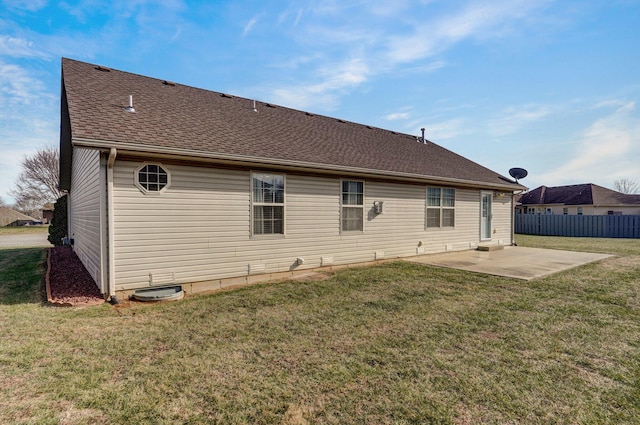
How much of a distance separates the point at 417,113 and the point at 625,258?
9168mm

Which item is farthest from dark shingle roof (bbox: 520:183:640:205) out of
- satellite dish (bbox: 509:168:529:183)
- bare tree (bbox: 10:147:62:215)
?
bare tree (bbox: 10:147:62:215)

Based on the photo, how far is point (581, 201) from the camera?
29250 millimetres

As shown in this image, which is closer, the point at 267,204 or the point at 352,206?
the point at 267,204

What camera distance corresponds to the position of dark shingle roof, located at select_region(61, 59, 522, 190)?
18.9 ft

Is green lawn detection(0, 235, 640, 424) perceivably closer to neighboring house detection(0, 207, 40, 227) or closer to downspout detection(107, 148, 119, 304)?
downspout detection(107, 148, 119, 304)

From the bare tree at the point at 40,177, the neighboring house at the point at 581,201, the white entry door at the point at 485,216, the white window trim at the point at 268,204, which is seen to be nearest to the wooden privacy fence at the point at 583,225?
the neighboring house at the point at 581,201

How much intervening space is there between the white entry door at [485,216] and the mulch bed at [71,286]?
12.7 metres

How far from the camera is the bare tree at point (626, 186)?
6288 centimetres

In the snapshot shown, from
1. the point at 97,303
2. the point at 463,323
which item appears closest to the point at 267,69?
the point at 97,303

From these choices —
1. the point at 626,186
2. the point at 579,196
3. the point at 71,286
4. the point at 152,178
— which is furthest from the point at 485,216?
the point at 626,186

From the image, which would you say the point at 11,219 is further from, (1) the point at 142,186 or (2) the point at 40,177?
(1) the point at 142,186

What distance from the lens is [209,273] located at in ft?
20.6

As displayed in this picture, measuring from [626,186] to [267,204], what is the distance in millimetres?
86521

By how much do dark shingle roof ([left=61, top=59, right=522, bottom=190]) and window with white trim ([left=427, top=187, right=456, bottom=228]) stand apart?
0.61m
